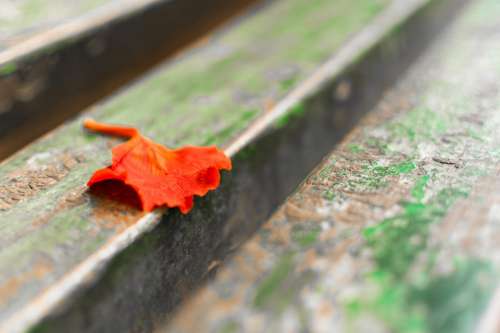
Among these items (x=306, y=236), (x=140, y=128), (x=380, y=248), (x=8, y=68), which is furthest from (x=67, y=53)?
(x=380, y=248)

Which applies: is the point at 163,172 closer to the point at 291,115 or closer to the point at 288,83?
the point at 291,115

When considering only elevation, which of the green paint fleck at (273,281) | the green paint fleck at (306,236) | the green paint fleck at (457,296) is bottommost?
the green paint fleck at (306,236)

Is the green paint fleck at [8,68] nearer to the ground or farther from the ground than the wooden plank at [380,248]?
farther from the ground

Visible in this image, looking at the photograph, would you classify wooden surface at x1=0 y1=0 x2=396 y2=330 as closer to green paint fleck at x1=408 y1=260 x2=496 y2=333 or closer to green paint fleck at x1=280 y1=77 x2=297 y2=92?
green paint fleck at x1=280 y1=77 x2=297 y2=92

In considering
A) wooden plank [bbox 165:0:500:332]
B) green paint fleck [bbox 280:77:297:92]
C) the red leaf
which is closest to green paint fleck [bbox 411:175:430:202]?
wooden plank [bbox 165:0:500:332]

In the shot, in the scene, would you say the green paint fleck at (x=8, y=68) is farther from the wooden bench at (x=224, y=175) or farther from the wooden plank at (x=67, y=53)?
the wooden bench at (x=224, y=175)

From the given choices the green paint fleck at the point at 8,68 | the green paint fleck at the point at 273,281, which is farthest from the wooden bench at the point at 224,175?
the green paint fleck at the point at 8,68
